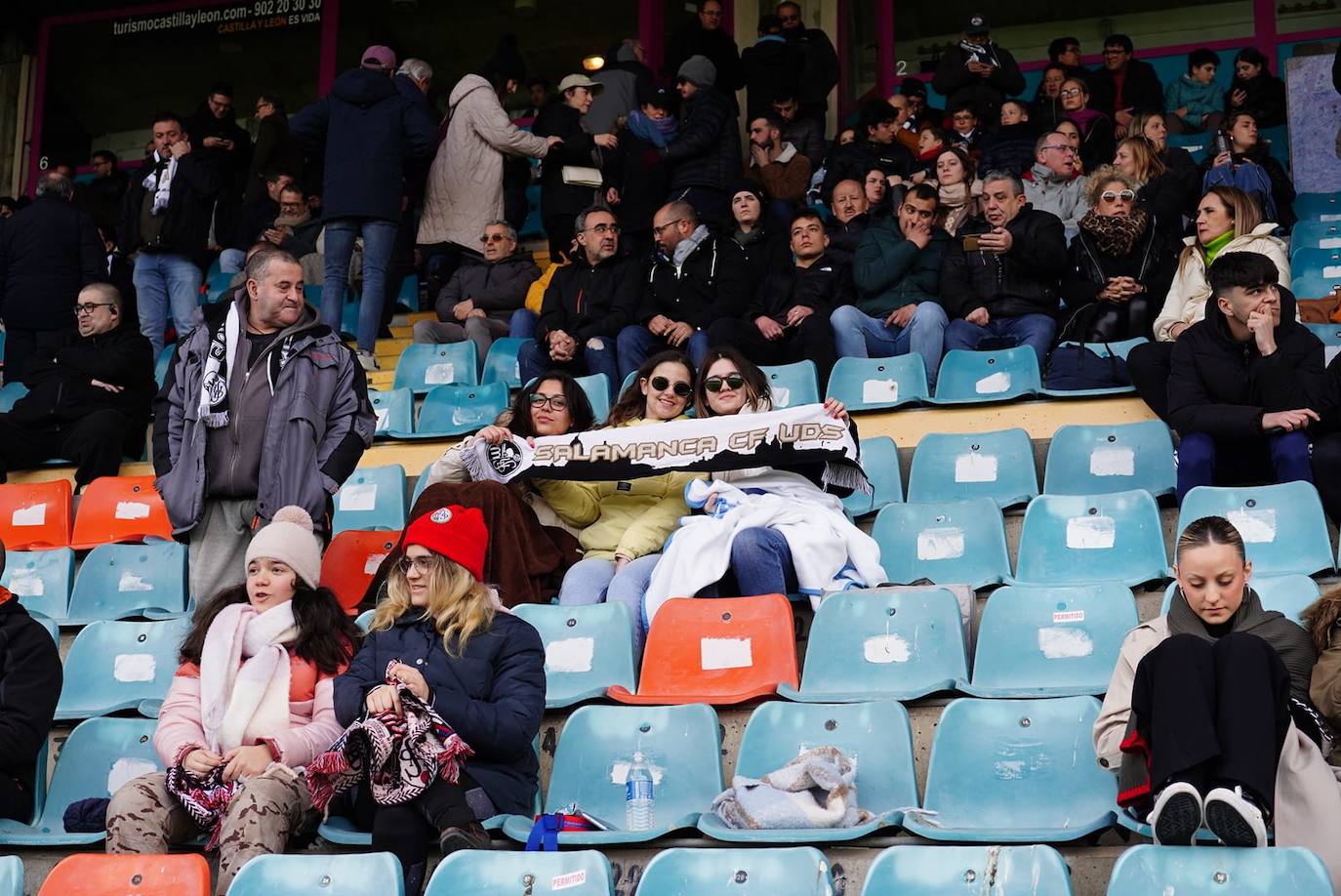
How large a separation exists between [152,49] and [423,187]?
4933 mm

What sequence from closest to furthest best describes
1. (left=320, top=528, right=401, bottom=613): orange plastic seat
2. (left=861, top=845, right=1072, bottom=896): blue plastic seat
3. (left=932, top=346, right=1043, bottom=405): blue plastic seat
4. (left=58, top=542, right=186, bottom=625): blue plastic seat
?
1. (left=861, top=845, right=1072, bottom=896): blue plastic seat
2. (left=320, top=528, right=401, bottom=613): orange plastic seat
3. (left=58, top=542, right=186, bottom=625): blue plastic seat
4. (left=932, top=346, right=1043, bottom=405): blue plastic seat

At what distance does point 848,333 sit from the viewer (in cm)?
738

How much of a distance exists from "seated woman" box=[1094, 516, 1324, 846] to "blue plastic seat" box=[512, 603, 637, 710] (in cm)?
151

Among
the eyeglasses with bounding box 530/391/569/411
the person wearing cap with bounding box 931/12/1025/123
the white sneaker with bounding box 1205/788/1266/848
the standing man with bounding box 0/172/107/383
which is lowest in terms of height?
the white sneaker with bounding box 1205/788/1266/848

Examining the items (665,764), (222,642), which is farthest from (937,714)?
(222,642)

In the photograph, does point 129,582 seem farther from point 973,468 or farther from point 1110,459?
point 1110,459

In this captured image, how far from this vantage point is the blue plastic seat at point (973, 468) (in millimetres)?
6059

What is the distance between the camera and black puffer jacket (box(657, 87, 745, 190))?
9.16m

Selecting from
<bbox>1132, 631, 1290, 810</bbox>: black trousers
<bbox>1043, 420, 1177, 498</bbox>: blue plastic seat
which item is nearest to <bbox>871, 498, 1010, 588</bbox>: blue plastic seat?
<bbox>1043, 420, 1177, 498</bbox>: blue plastic seat

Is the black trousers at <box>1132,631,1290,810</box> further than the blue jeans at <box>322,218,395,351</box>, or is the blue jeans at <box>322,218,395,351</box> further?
the blue jeans at <box>322,218,395,351</box>

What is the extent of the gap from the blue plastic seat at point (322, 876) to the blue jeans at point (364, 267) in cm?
499

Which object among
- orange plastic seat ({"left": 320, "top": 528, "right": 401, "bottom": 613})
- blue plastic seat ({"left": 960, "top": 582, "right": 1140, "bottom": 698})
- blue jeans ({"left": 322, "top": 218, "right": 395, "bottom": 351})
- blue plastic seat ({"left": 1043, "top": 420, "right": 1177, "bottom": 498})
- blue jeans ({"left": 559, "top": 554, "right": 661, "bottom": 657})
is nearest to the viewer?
blue plastic seat ({"left": 960, "top": 582, "right": 1140, "bottom": 698})

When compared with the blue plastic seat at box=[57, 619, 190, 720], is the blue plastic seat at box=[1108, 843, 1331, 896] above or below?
below

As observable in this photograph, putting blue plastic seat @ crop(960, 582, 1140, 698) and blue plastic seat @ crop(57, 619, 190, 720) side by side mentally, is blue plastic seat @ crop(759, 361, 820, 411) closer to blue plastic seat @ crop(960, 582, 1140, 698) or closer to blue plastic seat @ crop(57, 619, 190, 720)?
blue plastic seat @ crop(960, 582, 1140, 698)
